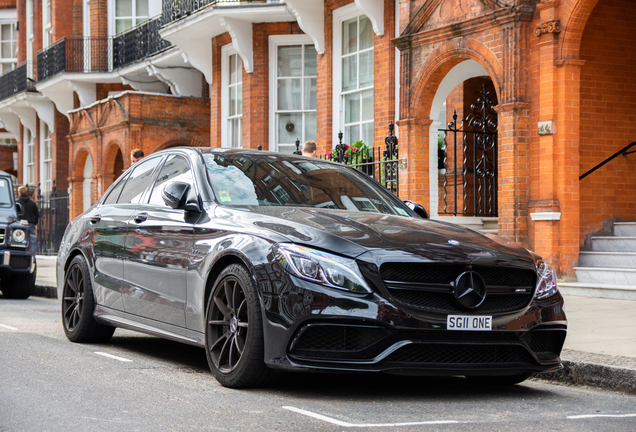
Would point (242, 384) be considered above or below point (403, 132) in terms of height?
below

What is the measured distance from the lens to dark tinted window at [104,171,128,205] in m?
7.80

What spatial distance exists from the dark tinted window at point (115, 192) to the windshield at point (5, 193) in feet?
23.4

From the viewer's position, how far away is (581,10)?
11812 mm

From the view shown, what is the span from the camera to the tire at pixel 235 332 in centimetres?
520

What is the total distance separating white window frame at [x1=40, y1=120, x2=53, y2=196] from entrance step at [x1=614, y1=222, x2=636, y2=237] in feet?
82.1

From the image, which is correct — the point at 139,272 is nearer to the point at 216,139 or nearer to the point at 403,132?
the point at 403,132

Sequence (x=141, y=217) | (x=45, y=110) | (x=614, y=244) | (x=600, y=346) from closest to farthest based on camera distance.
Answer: (x=141, y=217), (x=600, y=346), (x=614, y=244), (x=45, y=110)

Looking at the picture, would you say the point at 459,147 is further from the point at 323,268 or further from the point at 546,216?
the point at 323,268

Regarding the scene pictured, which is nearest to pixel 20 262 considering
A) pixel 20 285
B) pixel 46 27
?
pixel 20 285

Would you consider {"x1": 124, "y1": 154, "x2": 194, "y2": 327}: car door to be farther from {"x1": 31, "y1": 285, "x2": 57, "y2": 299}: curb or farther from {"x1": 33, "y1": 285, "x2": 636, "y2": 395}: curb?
{"x1": 31, "y1": 285, "x2": 57, "y2": 299}: curb

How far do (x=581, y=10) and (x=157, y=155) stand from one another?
22.9 ft

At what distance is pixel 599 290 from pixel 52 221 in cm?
2192

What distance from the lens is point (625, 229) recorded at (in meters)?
13.0

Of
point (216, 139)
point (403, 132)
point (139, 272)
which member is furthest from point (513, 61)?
point (216, 139)
